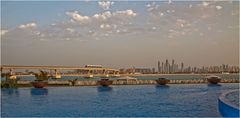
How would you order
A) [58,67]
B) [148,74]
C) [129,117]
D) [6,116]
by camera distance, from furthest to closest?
[148,74], [58,67], [6,116], [129,117]

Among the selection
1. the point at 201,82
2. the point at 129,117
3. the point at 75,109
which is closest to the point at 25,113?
the point at 75,109

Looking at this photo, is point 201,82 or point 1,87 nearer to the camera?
point 1,87

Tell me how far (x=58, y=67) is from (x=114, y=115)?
187 ft

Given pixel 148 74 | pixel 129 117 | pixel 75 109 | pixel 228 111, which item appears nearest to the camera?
pixel 228 111

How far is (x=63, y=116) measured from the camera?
1862 cm

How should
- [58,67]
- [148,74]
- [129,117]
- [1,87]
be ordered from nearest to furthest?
[129,117] < [1,87] < [58,67] < [148,74]

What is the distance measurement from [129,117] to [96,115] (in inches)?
74.9

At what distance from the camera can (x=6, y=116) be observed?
63.7 ft

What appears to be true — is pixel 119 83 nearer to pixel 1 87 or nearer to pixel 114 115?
pixel 1 87

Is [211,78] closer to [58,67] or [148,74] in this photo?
[58,67]

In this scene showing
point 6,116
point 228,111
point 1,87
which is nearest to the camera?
point 228,111

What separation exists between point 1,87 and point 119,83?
1617 centimetres

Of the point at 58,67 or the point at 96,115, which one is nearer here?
the point at 96,115

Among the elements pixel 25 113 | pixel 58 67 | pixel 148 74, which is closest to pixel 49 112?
pixel 25 113
